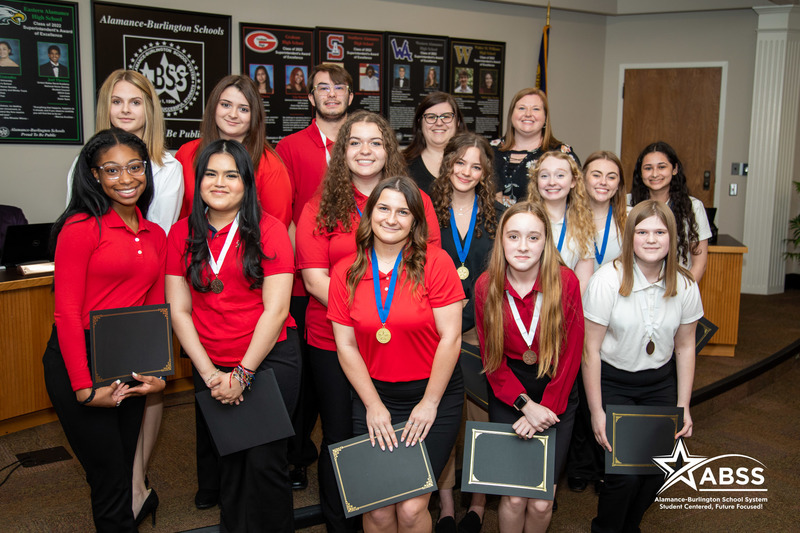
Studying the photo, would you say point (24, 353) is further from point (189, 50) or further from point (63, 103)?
point (189, 50)

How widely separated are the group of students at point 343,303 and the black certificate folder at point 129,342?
48 millimetres

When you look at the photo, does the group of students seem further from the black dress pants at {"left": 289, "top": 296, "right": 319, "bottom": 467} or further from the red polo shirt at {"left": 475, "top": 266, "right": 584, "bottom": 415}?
the black dress pants at {"left": 289, "top": 296, "right": 319, "bottom": 467}

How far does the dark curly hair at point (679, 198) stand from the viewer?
3701mm

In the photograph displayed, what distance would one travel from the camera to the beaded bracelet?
7.59 ft

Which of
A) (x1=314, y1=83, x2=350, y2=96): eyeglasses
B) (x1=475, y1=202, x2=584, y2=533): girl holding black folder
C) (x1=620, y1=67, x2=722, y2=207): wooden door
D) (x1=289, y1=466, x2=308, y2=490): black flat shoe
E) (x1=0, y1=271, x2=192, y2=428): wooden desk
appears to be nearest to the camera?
(x1=475, y1=202, x2=584, y2=533): girl holding black folder

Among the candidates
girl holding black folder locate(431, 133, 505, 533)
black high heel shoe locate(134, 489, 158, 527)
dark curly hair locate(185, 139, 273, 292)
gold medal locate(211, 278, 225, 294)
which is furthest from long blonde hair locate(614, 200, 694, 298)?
black high heel shoe locate(134, 489, 158, 527)

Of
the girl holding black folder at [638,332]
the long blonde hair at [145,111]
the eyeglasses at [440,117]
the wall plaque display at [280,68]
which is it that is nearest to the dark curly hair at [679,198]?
the girl holding black folder at [638,332]

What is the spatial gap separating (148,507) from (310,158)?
175cm

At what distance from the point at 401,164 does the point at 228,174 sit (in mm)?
740

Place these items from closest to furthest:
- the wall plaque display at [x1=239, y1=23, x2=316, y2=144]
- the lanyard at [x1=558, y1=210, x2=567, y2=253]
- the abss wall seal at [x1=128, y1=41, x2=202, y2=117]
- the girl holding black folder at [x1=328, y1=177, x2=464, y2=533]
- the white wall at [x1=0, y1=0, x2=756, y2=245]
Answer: the girl holding black folder at [x1=328, y1=177, x2=464, y2=533], the lanyard at [x1=558, y1=210, x2=567, y2=253], the abss wall seal at [x1=128, y1=41, x2=202, y2=117], the wall plaque display at [x1=239, y1=23, x2=316, y2=144], the white wall at [x1=0, y1=0, x2=756, y2=245]

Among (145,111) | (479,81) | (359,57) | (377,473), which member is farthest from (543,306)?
(479,81)

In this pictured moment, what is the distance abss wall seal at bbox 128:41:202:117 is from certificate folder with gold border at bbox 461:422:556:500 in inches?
162

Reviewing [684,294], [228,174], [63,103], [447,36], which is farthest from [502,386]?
[447,36]

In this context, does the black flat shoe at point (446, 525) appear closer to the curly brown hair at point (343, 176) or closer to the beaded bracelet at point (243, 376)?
the beaded bracelet at point (243, 376)
